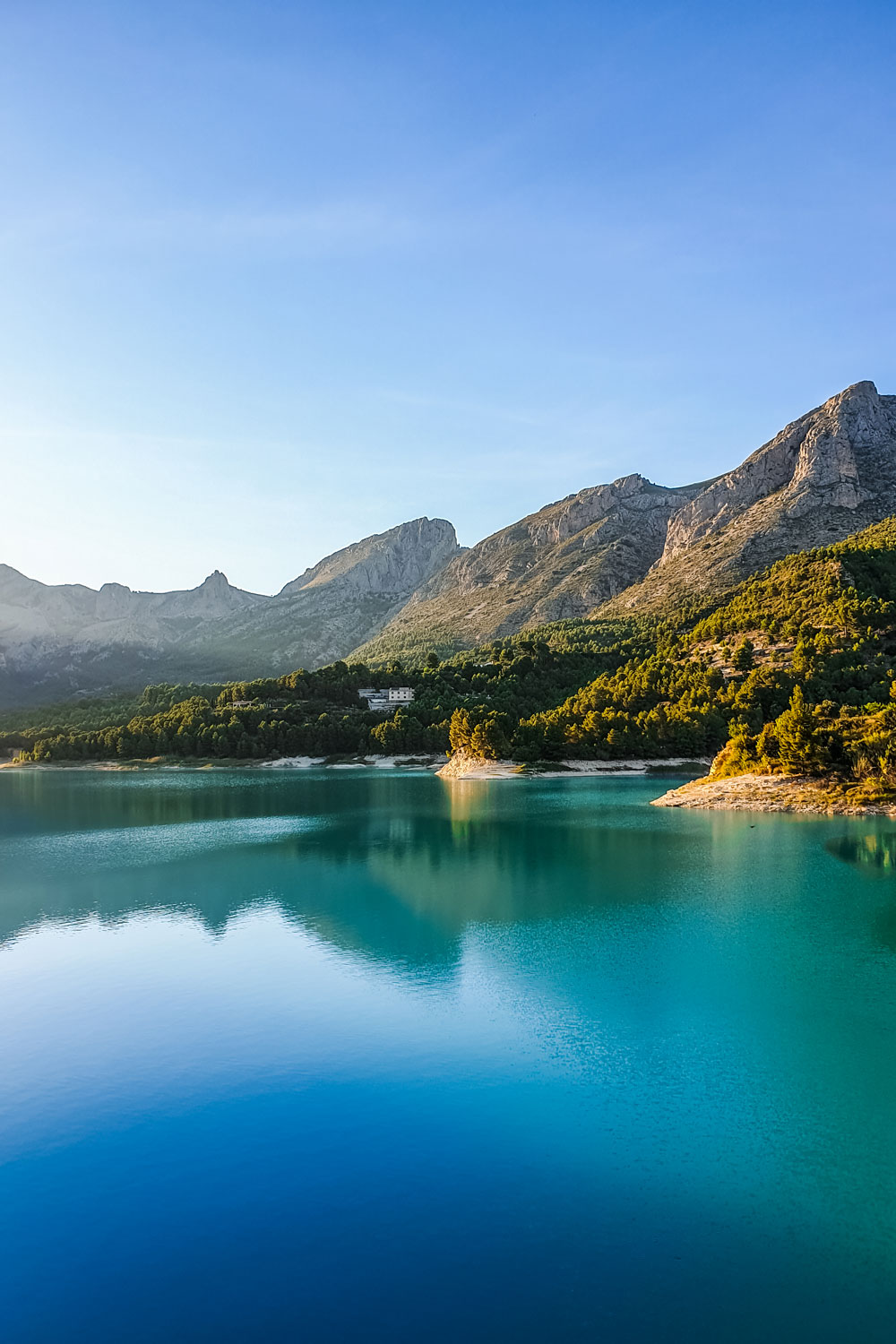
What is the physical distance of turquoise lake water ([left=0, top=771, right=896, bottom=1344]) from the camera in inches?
346

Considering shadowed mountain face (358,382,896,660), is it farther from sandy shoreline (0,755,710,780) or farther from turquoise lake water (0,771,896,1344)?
turquoise lake water (0,771,896,1344)

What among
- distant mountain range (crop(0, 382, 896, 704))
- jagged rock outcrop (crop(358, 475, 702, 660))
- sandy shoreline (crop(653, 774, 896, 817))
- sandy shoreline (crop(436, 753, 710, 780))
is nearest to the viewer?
sandy shoreline (crop(653, 774, 896, 817))

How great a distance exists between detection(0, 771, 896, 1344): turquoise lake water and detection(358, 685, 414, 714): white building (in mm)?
83522

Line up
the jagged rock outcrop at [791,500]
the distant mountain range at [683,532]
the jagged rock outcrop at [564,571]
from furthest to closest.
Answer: the jagged rock outcrop at [564,571], the distant mountain range at [683,532], the jagged rock outcrop at [791,500]

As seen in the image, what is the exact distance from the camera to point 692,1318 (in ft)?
27.2

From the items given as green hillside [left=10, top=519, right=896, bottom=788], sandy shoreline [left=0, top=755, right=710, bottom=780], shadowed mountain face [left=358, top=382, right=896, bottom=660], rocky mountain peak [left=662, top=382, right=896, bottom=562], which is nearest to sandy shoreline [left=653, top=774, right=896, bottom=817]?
green hillside [left=10, top=519, right=896, bottom=788]

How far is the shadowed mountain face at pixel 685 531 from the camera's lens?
400ft

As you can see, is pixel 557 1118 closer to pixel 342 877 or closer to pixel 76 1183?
pixel 76 1183

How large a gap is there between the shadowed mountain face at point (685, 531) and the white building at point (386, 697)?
41.4 meters

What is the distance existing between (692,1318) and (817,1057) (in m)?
7.67

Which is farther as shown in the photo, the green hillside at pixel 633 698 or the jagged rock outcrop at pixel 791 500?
the jagged rock outcrop at pixel 791 500

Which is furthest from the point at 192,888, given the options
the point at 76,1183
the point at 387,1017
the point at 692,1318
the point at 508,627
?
the point at 508,627

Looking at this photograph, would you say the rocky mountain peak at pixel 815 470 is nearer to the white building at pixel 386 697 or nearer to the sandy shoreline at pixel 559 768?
the white building at pixel 386 697

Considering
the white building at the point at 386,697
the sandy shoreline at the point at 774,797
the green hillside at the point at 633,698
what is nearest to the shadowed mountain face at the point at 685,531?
the green hillside at the point at 633,698
